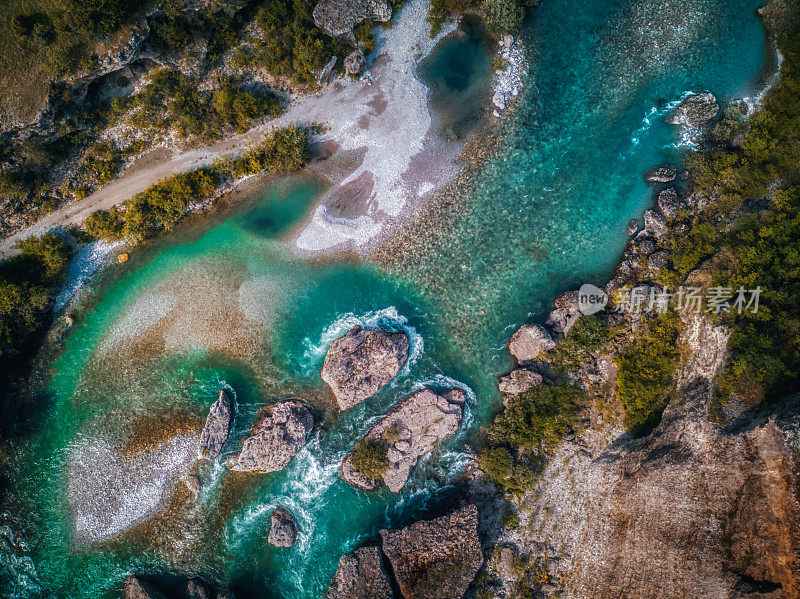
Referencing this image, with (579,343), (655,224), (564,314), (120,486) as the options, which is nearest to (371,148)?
(564,314)

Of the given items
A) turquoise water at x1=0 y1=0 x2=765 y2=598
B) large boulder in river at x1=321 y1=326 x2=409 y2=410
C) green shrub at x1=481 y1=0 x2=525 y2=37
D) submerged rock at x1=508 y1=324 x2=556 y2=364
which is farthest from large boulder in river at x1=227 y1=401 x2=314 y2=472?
green shrub at x1=481 y1=0 x2=525 y2=37

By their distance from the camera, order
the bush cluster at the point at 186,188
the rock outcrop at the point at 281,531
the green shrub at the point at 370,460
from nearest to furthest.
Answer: the green shrub at the point at 370,460 → the rock outcrop at the point at 281,531 → the bush cluster at the point at 186,188

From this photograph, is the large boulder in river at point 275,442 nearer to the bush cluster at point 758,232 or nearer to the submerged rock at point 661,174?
the bush cluster at point 758,232

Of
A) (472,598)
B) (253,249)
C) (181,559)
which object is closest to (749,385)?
(472,598)

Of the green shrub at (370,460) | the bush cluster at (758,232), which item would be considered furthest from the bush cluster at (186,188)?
the bush cluster at (758,232)

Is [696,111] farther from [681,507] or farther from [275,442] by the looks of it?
[275,442]
